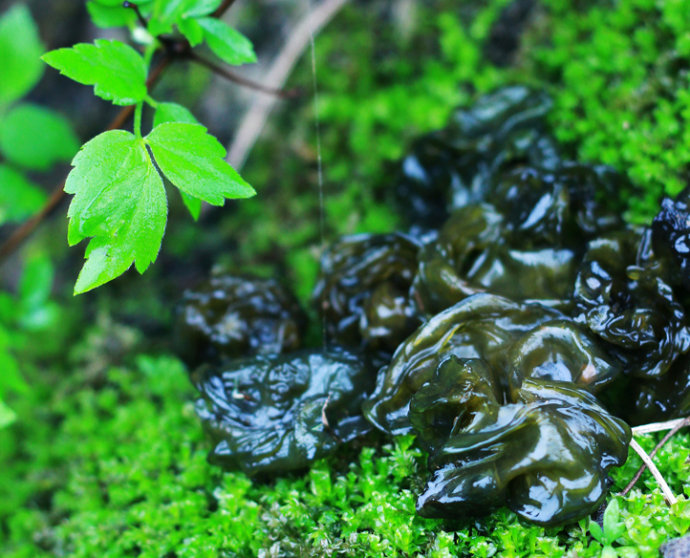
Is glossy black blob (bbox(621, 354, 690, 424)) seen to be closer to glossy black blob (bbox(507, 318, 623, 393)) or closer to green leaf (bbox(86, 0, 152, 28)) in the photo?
glossy black blob (bbox(507, 318, 623, 393))

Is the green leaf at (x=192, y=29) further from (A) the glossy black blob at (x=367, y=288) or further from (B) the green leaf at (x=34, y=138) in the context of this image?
(B) the green leaf at (x=34, y=138)

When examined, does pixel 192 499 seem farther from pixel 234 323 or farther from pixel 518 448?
pixel 518 448

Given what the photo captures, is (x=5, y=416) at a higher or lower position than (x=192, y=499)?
higher

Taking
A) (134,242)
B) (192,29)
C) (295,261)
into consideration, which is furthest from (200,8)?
(295,261)

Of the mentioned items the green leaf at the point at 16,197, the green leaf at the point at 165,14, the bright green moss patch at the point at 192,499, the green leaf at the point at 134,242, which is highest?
the green leaf at the point at 165,14

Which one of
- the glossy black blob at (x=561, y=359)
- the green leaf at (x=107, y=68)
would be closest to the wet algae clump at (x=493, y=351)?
the glossy black blob at (x=561, y=359)

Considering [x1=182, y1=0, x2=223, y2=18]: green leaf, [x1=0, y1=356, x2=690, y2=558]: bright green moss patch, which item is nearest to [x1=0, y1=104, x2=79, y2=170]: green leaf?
[x1=0, y1=356, x2=690, y2=558]: bright green moss patch

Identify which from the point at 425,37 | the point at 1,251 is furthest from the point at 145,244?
the point at 425,37
